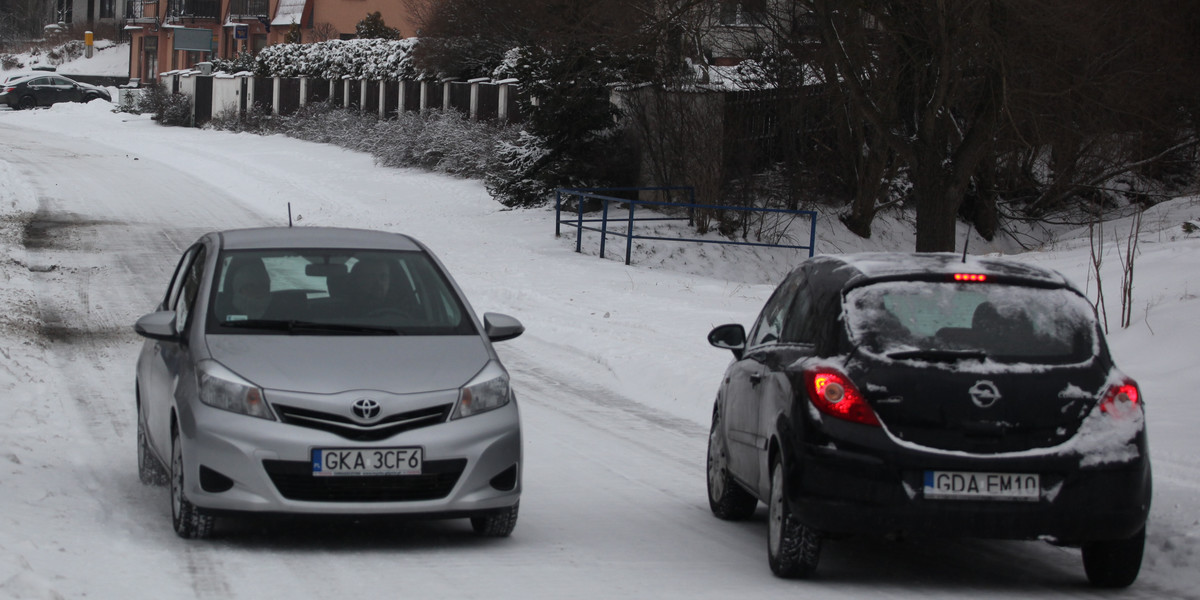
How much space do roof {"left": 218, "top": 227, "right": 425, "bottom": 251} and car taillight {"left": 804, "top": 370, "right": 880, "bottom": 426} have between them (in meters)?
2.82

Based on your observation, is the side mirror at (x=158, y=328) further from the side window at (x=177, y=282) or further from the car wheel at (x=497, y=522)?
the car wheel at (x=497, y=522)

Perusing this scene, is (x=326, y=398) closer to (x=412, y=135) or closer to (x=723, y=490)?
(x=723, y=490)

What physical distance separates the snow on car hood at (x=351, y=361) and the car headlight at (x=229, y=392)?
1.8 inches

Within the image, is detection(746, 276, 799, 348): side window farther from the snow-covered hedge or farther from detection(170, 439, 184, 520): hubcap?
the snow-covered hedge

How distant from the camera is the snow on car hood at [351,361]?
268 inches

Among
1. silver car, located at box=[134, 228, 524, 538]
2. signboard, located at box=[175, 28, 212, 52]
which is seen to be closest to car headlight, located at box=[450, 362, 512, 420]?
silver car, located at box=[134, 228, 524, 538]

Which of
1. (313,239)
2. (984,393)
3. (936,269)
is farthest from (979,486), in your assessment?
(313,239)

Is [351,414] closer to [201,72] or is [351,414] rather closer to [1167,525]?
[1167,525]

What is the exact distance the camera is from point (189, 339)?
24.2 feet

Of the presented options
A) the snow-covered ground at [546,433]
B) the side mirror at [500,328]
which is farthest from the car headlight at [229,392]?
the side mirror at [500,328]

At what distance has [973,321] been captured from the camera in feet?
21.7

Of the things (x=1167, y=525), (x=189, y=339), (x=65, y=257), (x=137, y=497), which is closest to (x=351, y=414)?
(x=189, y=339)

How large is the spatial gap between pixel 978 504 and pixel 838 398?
0.72 m

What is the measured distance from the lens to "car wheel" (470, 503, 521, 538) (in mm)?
7234
